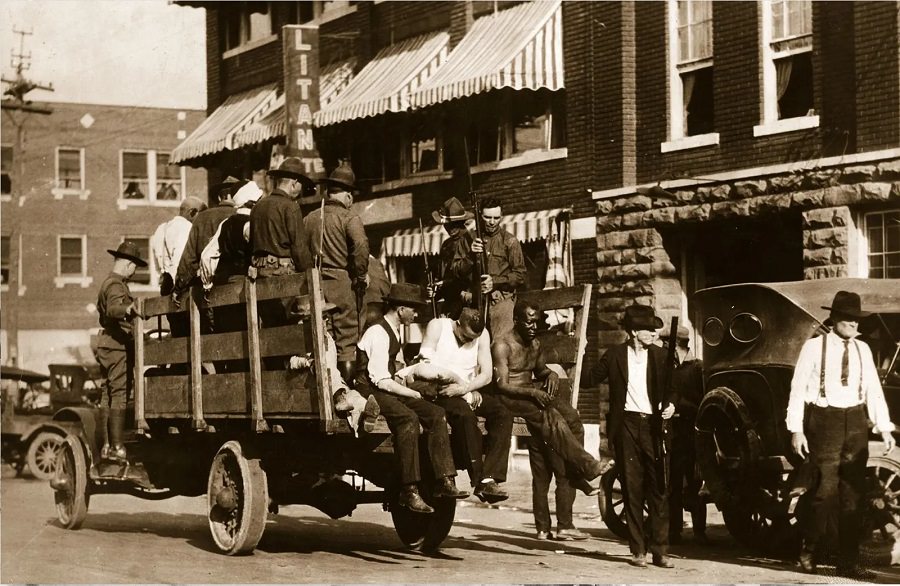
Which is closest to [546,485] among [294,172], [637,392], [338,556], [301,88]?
[637,392]

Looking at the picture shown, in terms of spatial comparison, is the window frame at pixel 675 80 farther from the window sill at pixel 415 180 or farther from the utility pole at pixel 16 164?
the utility pole at pixel 16 164

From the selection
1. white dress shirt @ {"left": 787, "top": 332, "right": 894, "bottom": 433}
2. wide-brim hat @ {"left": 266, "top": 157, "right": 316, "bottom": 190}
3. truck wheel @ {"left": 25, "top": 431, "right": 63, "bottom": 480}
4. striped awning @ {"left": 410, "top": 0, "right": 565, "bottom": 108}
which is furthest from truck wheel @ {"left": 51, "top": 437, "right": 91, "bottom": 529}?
striped awning @ {"left": 410, "top": 0, "right": 565, "bottom": 108}

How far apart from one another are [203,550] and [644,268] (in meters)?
9.72

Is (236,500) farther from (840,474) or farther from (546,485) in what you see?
(840,474)

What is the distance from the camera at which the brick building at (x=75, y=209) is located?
157 feet

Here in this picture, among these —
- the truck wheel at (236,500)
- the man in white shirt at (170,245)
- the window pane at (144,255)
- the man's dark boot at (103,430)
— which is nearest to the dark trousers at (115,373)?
the man's dark boot at (103,430)

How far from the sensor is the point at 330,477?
10977 mm

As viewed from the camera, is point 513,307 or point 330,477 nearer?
point 330,477

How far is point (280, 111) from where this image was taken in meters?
27.0

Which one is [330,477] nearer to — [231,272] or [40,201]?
[231,272]

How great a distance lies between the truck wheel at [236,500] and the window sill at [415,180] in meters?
12.9

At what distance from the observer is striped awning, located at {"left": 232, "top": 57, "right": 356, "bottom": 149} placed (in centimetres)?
2598

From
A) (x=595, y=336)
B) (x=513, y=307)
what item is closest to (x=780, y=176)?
(x=595, y=336)

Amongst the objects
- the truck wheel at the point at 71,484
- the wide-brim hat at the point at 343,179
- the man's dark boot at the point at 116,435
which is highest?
the wide-brim hat at the point at 343,179
